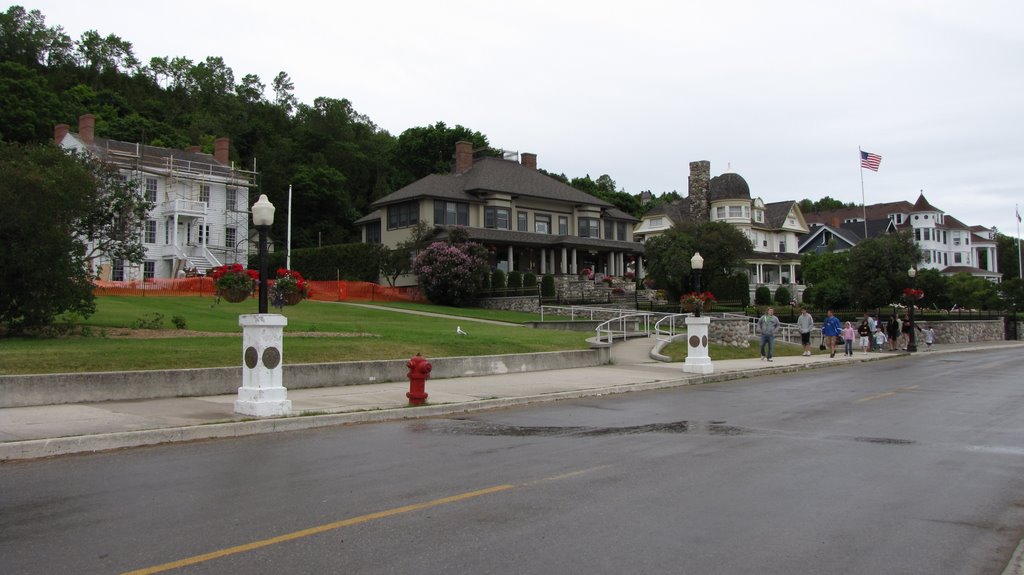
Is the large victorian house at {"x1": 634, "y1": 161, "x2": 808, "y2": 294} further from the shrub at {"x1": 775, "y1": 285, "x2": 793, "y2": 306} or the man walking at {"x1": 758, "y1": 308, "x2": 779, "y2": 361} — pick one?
the man walking at {"x1": 758, "y1": 308, "x2": 779, "y2": 361}

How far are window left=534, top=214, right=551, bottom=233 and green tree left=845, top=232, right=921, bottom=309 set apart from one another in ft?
72.6

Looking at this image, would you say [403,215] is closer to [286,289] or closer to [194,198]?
[194,198]

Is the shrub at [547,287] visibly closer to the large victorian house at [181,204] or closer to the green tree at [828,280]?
the green tree at [828,280]

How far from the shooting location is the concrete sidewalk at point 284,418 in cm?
1030

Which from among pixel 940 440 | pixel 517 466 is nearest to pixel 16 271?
pixel 517 466

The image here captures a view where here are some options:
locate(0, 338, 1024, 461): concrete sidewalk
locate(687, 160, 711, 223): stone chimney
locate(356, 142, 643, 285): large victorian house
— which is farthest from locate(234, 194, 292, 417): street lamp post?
locate(687, 160, 711, 223): stone chimney

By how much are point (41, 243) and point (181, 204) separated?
44.2m

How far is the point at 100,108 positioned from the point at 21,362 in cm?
7208

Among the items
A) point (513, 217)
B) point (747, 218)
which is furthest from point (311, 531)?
point (747, 218)

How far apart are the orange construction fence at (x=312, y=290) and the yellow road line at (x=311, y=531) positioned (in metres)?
32.2

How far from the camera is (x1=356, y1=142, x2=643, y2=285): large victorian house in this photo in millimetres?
54688

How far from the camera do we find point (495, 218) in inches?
2237

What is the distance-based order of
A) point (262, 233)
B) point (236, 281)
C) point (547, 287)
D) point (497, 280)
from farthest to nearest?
point (497, 280), point (547, 287), point (236, 281), point (262, 233)

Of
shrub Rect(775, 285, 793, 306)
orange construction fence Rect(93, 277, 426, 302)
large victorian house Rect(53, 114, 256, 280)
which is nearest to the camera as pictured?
orange construction fence Rect(93, 277, 426, 302)
